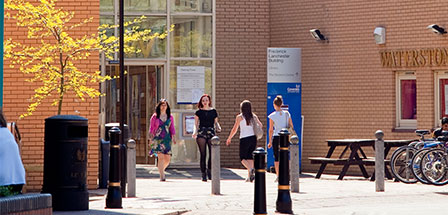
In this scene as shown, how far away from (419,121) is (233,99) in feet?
15.9

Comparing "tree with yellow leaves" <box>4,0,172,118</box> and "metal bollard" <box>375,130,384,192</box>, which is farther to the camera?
"tree with yellow leaves" <box>4,0,172,118</box>

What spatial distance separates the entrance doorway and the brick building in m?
0.03

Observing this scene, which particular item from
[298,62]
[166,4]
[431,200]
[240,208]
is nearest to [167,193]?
[240,208]

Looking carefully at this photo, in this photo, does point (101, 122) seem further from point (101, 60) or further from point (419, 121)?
point (419, 121)

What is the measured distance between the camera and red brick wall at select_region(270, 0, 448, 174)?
2239 centimetres

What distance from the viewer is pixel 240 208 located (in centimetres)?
1362

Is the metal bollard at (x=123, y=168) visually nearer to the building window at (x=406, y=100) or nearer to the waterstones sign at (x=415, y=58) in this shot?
the waterstones sign at (x=415, y=58)

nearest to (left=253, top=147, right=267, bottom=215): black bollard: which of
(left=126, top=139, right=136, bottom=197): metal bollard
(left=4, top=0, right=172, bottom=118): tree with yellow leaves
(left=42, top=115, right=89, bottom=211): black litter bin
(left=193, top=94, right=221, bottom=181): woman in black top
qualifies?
(left=42, top=115, right=89, bottom=211): black litter bin

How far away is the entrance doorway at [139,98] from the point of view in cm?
2519

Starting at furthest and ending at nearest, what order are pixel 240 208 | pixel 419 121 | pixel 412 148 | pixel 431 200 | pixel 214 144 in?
pixel 419 121 < pixel 412 148 < pixel 214 144 < pixel 431 200 < pixel 240 208

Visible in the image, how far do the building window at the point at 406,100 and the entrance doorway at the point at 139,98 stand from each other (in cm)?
581

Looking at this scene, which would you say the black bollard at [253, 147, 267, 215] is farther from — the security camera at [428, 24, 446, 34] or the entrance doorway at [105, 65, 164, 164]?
the entrance doorway at [105, 65, 164, 164]

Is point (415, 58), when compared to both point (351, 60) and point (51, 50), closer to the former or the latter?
point (351, 60)

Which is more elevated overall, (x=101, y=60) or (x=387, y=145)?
(x=101, y=60)
